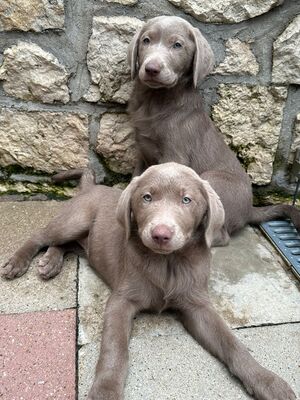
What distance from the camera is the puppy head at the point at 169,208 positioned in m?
1.95

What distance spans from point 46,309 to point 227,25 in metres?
2.10

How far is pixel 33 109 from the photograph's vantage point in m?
3.14

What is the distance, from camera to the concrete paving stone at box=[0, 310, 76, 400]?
6.10ft

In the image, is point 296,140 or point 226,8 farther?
point 296,140

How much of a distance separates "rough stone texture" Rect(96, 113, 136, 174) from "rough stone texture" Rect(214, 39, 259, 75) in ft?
2.49

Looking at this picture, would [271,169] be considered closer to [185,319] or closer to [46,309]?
[185,319]

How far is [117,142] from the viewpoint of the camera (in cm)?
327

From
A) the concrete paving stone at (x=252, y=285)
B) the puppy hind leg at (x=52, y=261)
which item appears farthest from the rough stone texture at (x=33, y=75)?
the concrete paving stone at (x=252, y=285)

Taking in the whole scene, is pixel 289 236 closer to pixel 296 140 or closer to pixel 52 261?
pixel 296 140

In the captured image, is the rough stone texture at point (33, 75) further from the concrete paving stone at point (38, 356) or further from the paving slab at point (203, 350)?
the concrete paving stone at point (38, 356)

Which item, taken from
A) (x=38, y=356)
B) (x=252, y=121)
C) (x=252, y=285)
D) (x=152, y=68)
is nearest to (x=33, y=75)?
(x=152, y=68)

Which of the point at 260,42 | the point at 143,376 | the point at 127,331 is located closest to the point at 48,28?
the point at 260,42

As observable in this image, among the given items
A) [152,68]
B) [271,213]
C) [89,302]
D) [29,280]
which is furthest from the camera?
[271,213]

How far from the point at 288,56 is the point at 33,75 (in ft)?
5.65
